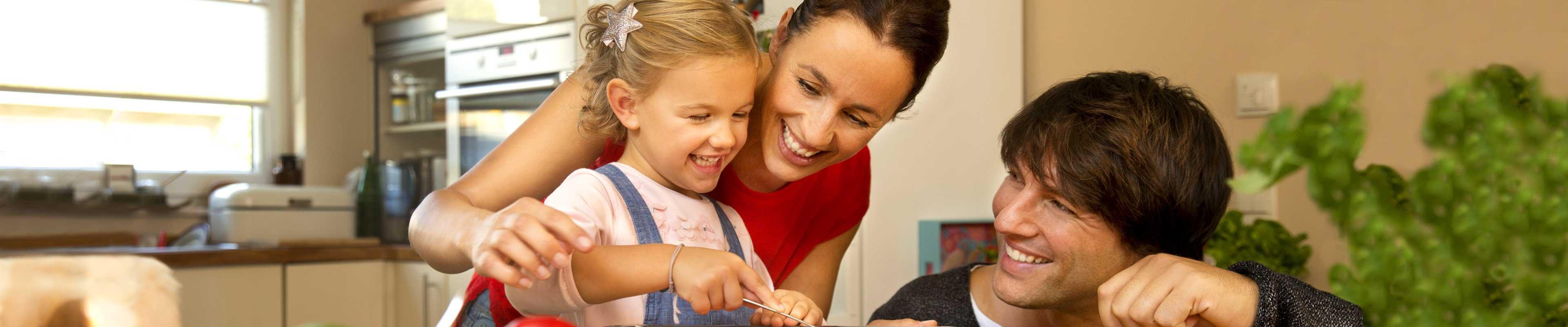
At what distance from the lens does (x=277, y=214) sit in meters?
3.13

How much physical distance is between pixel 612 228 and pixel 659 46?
5.8 inches

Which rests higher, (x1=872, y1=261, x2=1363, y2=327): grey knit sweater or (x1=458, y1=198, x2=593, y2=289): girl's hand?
(x1=458, y1=198, x2=593, y2=289): girl's hand

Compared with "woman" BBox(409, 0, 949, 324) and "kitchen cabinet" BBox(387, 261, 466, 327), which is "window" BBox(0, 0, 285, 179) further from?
"woman" BBox(409, 0, 949, 324)

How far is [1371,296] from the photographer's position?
0.72 meters

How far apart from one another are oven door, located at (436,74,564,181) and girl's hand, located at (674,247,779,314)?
2631 mm

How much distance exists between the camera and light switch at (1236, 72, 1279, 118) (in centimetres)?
205

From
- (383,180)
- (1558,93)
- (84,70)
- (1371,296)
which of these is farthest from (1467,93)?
(383,180)

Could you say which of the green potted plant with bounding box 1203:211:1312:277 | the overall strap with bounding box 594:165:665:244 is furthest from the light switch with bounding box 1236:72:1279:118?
the overall strap with bounding box 594:165:665:244

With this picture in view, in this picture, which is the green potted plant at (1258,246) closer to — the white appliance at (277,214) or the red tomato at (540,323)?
the red tomato at (540,323)

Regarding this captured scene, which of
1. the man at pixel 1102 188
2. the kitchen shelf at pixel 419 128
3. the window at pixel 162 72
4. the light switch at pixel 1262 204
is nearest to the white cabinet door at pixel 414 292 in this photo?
the window at pixel 162 72

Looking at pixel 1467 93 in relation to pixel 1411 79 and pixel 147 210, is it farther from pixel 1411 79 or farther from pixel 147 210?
pixel 147 210

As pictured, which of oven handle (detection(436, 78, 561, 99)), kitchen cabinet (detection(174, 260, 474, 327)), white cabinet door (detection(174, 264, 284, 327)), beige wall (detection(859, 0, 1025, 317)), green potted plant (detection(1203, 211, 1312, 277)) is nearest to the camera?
green potted plant (detection(1203, 211, 1312, 277))

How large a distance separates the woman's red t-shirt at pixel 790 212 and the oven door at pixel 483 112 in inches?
85.2

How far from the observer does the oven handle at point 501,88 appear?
10.4 feet
